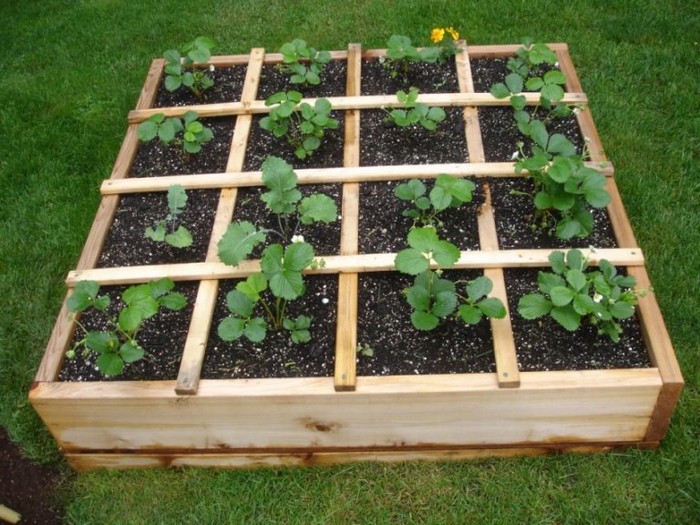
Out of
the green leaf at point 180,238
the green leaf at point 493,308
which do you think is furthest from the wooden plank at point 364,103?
the green leaf at point 493,308

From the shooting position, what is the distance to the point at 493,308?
215cm

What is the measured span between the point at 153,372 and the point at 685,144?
101 inches

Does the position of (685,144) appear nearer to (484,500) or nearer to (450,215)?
(450,215)

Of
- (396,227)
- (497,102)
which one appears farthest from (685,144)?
(396,227)

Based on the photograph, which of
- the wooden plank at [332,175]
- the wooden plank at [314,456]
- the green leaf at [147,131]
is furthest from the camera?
the green leaf at [147,131]

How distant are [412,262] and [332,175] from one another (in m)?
0.69

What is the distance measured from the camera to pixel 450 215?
2.60 m

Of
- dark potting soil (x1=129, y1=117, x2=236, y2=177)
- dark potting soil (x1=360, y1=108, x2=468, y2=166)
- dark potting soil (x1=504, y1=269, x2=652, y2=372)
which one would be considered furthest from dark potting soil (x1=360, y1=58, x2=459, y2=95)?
dark potting soil (x1=504, y1=269, x2=652, y2=372)

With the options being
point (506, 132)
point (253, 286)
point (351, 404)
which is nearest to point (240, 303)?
point (253, 286)

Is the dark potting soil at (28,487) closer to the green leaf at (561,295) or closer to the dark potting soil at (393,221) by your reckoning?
the dark potting soil at (393,221)

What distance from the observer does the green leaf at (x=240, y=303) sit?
221 cm

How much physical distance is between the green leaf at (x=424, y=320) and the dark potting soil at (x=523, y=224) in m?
0.47

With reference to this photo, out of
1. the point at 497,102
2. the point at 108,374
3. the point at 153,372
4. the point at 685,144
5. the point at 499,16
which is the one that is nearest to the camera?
the point at 108,374

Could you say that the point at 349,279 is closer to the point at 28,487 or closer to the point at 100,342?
the point at 100,342
